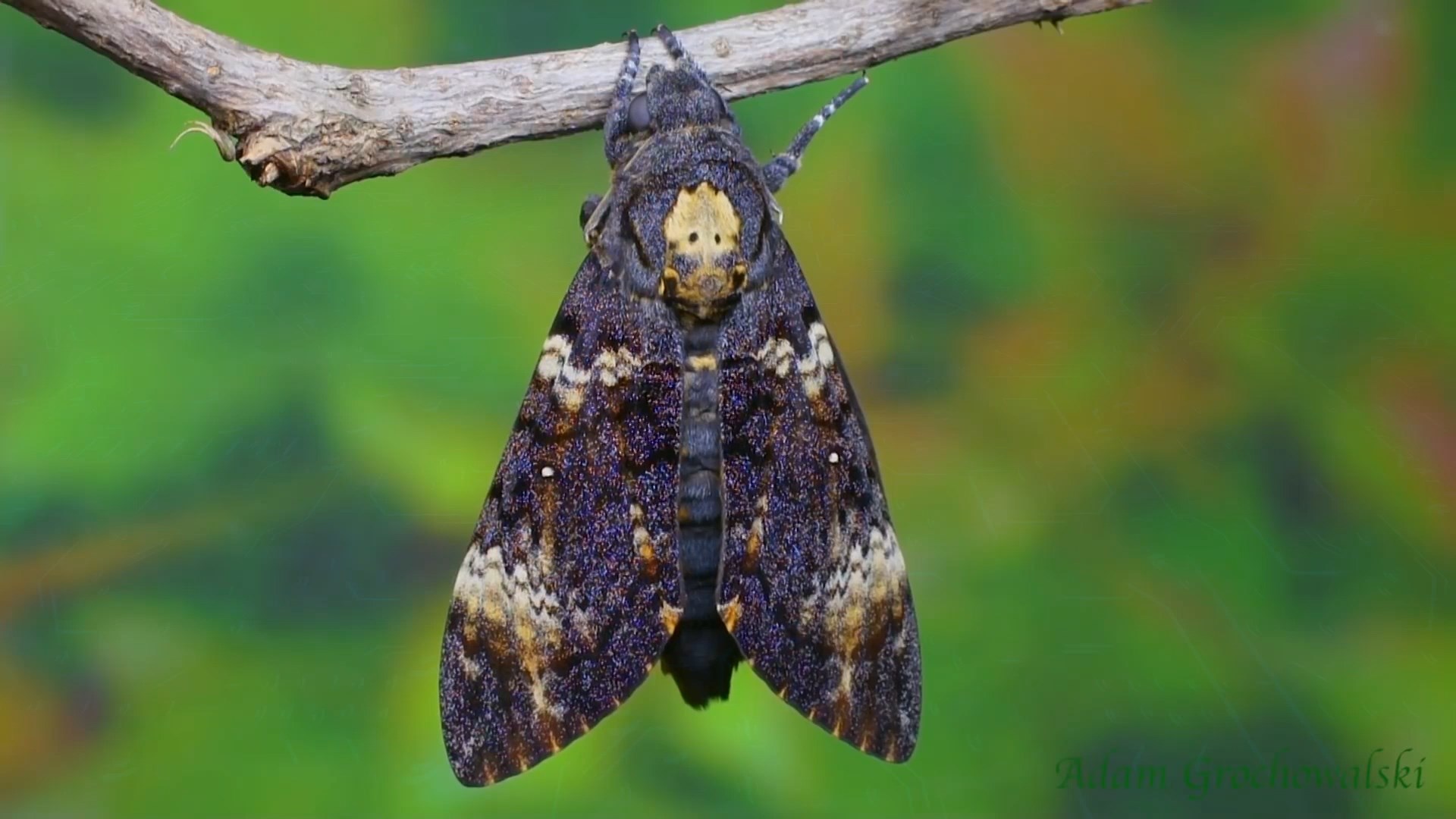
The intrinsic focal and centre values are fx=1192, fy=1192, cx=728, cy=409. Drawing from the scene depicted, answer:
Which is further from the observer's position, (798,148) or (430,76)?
(798,148)

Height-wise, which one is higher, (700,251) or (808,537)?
(700,251)

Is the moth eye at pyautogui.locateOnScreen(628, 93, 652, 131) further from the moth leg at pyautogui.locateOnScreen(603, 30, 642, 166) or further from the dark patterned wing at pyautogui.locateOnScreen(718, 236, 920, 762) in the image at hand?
the dark patterned wing at pyautogui.locateOnScreen(718, 236, 920, 762)

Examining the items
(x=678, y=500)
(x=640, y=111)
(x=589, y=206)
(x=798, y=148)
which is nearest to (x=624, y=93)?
(x=640, y=111)

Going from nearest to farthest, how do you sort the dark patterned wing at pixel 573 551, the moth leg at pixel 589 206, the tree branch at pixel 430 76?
1. the tree branch at pixel 430 76
2. the dark patterned wing at pixel 573 551
3. the moth leg at pixel 589 206

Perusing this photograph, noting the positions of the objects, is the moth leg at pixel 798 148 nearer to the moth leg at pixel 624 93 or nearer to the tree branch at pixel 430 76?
the tree branch at pixel 430 76

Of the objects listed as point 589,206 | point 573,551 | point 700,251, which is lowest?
point 573,551

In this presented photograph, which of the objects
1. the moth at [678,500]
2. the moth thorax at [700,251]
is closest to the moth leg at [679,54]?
the moth at [678,500]

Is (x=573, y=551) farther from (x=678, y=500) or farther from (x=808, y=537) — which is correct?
(x=808, y=537)
